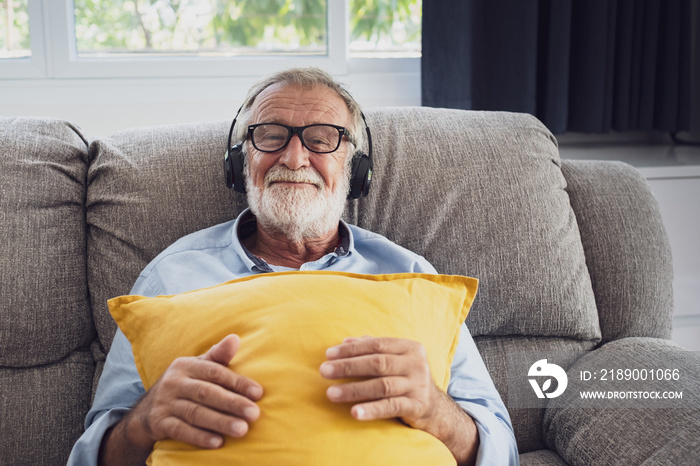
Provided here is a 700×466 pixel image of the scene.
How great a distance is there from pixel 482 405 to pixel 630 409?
291 millimetres

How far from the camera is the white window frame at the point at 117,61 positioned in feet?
6.82

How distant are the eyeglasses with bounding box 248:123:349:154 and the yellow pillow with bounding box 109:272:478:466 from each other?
383 millimetres

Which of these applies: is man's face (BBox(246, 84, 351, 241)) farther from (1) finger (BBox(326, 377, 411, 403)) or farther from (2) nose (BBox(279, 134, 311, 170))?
(1) finger (BBox(326, 377, 411, 403))

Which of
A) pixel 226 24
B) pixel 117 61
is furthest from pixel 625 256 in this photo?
pixel 117 61

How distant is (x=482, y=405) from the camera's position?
1.13 m

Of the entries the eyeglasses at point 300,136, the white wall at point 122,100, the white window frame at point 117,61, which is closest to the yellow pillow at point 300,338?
the eyeglasses at point 300,136

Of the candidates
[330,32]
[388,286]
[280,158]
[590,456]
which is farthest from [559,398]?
[330,32]

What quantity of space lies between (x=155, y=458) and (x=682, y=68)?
2288mm

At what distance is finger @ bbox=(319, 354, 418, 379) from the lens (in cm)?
82

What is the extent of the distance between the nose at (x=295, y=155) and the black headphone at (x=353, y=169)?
10 centimetres

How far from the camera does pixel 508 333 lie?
1396mm

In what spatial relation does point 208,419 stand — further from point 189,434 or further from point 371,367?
point 371,367

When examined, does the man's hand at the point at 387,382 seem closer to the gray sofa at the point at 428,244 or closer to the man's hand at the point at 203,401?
the man's hand at the point at 203,401

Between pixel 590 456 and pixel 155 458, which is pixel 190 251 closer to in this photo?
pixel 155 458
